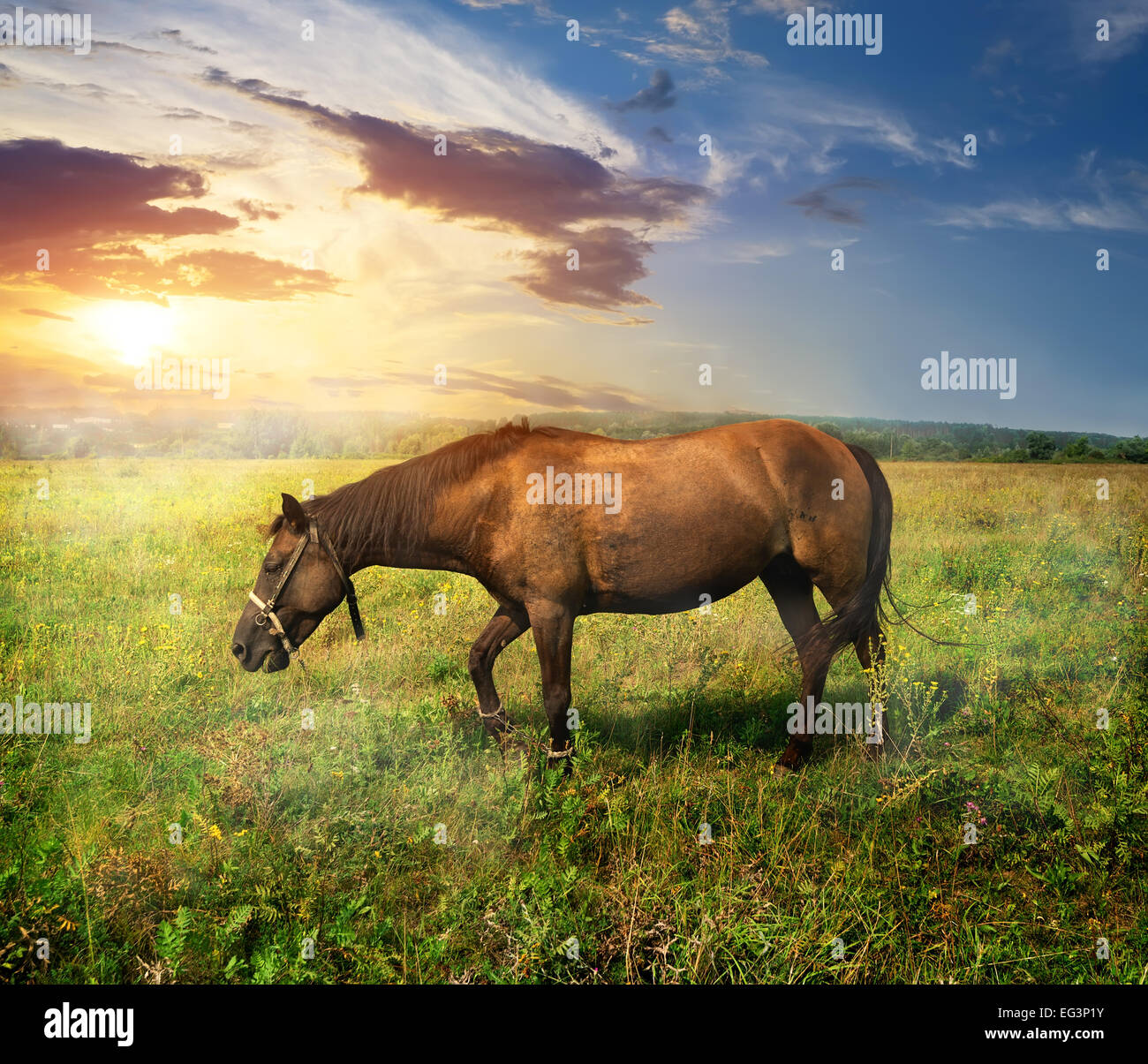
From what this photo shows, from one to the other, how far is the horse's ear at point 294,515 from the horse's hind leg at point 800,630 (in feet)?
13.3

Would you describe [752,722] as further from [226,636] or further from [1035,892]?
[226,636]

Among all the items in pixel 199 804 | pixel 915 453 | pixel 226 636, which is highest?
pixel 915 453

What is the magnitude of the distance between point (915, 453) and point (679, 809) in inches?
2034

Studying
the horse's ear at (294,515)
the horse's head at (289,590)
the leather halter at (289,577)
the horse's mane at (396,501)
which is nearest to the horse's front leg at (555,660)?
the horse's mane at (396,501)

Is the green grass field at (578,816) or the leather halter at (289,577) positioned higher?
the leather halter at (289,577)

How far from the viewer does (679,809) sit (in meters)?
4.77

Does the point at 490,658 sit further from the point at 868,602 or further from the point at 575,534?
the point at 868,602

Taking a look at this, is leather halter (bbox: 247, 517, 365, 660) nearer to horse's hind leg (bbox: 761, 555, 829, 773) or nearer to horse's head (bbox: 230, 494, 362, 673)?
horse's head (bbox: 230, 494, 362, 673)

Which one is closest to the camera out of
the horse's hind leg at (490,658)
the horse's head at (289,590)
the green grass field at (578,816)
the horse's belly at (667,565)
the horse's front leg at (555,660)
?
the green grass field at (578,816)

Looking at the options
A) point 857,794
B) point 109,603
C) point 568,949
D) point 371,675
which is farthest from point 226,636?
point 857,794

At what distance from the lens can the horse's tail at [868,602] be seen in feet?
19.8

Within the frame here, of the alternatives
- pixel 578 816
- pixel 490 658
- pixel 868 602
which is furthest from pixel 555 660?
pixel 868 602

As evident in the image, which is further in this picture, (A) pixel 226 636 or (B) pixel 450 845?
(A) pixel 226 636

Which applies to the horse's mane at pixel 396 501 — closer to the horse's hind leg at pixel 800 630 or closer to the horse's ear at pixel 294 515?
the horse's ear at pixel 294 515
